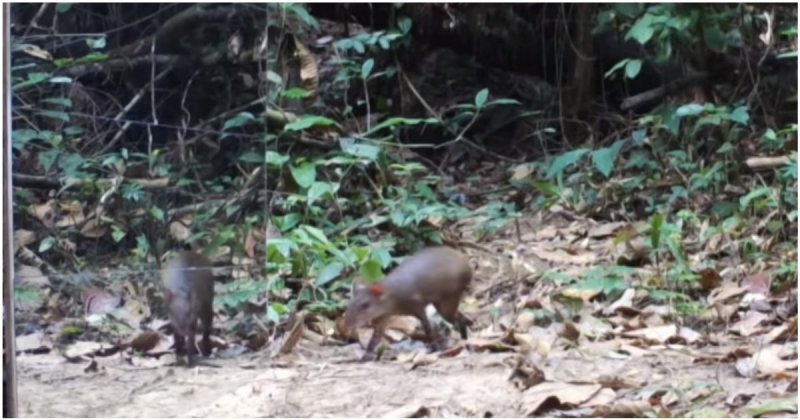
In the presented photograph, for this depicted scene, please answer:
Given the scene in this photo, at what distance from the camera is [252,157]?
135cm

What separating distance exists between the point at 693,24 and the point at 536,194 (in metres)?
0.50

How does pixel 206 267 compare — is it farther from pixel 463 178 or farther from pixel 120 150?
pixel 463 178

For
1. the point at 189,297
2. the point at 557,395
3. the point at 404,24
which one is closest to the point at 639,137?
the point at 404,24

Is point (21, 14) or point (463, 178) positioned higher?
point (21, 14)

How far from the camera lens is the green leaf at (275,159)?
5.60 feet

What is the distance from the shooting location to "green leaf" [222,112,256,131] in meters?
1.26

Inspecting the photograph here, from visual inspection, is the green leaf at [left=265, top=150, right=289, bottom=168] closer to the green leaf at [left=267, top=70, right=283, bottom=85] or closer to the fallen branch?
the green leaf at [left=267, top=70, right=283, bottom=85]

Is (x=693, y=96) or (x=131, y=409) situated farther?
(x=693, y=96)

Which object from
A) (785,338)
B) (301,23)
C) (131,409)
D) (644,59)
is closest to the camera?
(131,409)

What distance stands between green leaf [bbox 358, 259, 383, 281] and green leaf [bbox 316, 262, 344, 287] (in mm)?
39

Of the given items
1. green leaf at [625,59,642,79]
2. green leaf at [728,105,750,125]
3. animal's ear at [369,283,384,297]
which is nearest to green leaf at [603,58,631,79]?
green leaf at [625,59,642,79]

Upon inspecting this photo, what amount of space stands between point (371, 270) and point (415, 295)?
A: 10 cm

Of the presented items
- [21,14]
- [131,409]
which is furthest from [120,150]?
[131,409]

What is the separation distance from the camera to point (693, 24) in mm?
2256
